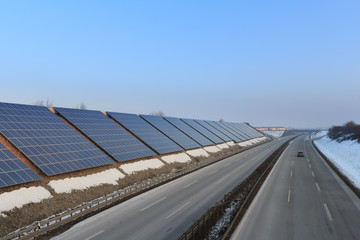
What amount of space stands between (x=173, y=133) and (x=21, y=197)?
35.6 m

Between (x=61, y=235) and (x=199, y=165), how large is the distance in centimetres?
2600

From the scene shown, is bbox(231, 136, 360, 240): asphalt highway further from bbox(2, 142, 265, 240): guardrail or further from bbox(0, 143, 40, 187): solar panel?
bbox(0, 143, 40, 187): solar panel

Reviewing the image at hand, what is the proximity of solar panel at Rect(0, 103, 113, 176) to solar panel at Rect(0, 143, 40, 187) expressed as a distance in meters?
1.36

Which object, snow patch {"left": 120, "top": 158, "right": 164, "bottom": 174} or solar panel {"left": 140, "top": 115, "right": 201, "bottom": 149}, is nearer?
snow patch {"left": 120, "top": 158, "right": 164, "bottom": 174}

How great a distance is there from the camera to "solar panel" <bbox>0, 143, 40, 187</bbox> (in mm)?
16139

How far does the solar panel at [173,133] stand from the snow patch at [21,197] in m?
29.7

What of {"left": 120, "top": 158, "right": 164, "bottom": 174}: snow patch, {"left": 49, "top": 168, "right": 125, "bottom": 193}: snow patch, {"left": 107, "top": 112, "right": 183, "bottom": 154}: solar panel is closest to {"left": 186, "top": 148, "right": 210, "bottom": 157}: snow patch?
{"left": 107, "top": 112, "right": 183, "bottom": 154}: solar panel

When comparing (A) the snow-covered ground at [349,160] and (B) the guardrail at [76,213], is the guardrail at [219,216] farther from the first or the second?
(A) the snow-covered ground at [349,160]

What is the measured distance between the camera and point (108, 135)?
1272 inches

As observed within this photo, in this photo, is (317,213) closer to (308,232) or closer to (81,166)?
(308,232)

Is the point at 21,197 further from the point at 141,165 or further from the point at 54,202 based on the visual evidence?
the point at 141,165

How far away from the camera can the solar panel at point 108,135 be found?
2933 cm

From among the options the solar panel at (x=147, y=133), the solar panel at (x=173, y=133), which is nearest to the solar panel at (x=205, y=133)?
the solar panel at (x=173, y=133)

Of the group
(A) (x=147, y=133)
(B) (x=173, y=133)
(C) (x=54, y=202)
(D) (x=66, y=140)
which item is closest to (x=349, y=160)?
(B) (x=173, y=133)
